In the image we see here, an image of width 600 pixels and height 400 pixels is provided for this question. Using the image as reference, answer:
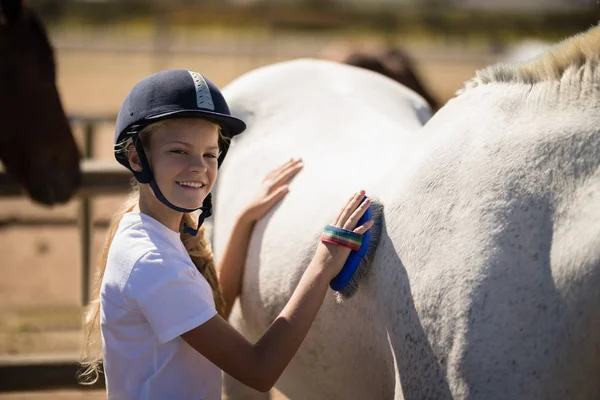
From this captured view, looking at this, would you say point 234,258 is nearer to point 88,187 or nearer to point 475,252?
point 475,252

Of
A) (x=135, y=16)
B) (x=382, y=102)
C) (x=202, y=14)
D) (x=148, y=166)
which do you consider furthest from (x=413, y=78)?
(x=135, y=16)

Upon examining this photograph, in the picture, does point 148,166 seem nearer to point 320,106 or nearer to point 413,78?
point 320,106

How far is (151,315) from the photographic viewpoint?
175 cm

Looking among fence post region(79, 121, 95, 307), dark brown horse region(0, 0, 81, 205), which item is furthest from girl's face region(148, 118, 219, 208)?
fence post region(79, 121, 95, 307)

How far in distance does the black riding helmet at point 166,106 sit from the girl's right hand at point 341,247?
1.21 ft

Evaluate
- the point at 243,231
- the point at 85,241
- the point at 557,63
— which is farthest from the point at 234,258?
the point at 85,241

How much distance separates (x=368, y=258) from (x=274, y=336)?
1.07ft

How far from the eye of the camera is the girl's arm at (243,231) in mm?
2494

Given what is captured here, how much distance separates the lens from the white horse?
1480 mm

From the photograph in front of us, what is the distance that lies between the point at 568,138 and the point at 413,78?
378 centimetres

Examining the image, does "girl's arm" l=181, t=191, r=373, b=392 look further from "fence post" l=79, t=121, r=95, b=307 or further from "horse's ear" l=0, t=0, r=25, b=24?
"fence post" l=79, t=121, r=95, b=307

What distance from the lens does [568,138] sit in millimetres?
1552

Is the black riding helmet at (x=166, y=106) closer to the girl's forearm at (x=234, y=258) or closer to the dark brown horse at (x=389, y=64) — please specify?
the girl's forearm at (x=234, y=258)

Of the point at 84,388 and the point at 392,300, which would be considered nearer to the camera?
the point at 392,300
